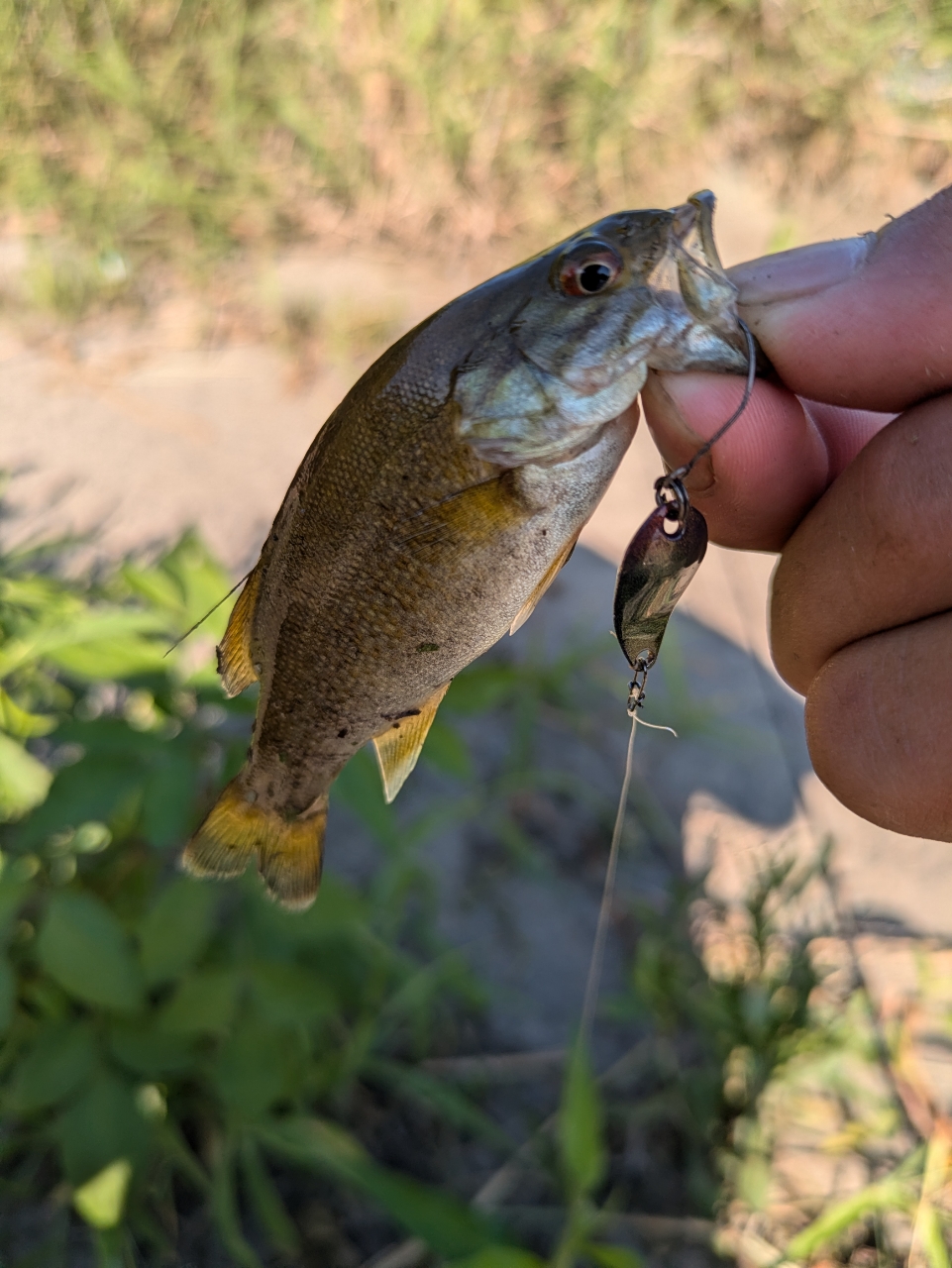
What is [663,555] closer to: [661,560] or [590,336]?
[661,560]

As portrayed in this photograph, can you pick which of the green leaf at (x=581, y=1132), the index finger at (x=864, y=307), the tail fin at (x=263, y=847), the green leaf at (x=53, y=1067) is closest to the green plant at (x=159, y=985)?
the green leaf at (x=53, y=1067)

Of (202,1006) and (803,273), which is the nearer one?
(803,273)

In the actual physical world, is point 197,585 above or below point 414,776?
above

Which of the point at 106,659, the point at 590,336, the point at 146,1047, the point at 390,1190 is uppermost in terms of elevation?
the point at 590,336

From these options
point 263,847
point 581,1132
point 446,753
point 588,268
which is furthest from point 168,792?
point 588,268

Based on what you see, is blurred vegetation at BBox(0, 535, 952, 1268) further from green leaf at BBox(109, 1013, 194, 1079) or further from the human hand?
the human hand
